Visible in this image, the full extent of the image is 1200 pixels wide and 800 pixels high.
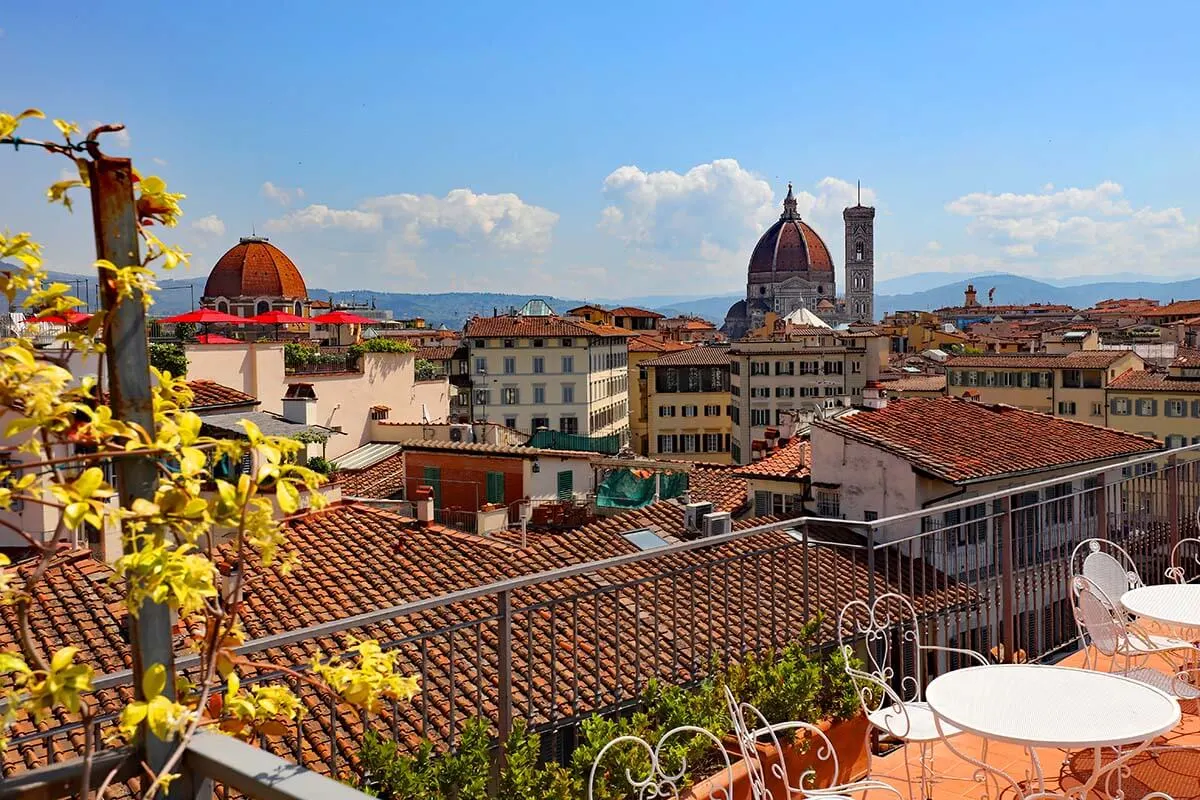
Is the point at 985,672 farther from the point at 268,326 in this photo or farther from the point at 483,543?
the point at 268,326

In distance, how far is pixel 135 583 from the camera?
193 centimetres

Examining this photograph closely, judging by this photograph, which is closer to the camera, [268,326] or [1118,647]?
[1118,647]

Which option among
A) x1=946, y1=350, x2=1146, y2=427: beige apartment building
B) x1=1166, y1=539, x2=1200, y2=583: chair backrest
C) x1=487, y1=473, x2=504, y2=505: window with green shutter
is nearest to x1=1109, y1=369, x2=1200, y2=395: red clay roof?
x1=946, y1=350, x2=1146, y2=427: beige apartment building

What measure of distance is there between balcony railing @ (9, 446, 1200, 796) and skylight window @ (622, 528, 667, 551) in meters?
2.80

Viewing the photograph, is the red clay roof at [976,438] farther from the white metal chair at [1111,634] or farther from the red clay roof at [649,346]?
the red clay roof at [649,346]

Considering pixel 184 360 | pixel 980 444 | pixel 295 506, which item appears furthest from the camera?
pixel 184 360

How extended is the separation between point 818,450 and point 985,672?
1904cm

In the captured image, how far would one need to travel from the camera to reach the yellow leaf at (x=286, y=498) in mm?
2043

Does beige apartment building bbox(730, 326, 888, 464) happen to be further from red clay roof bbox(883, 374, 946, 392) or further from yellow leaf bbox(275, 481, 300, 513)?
yellow leaf bbox(275, 481, 300, 513)

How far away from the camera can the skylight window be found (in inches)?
768

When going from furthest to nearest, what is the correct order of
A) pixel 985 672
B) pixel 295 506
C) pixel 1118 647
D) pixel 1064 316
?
Result: pixel 1064 316 < pixel 1118 647 < pixel 985 672 < pixel 295 506

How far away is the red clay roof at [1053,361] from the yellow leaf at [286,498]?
59.8 meters

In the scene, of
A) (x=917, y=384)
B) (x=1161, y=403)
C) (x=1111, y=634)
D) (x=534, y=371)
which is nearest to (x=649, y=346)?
(x=534, y=371)

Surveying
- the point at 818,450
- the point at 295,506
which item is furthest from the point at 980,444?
the point at 295,506
